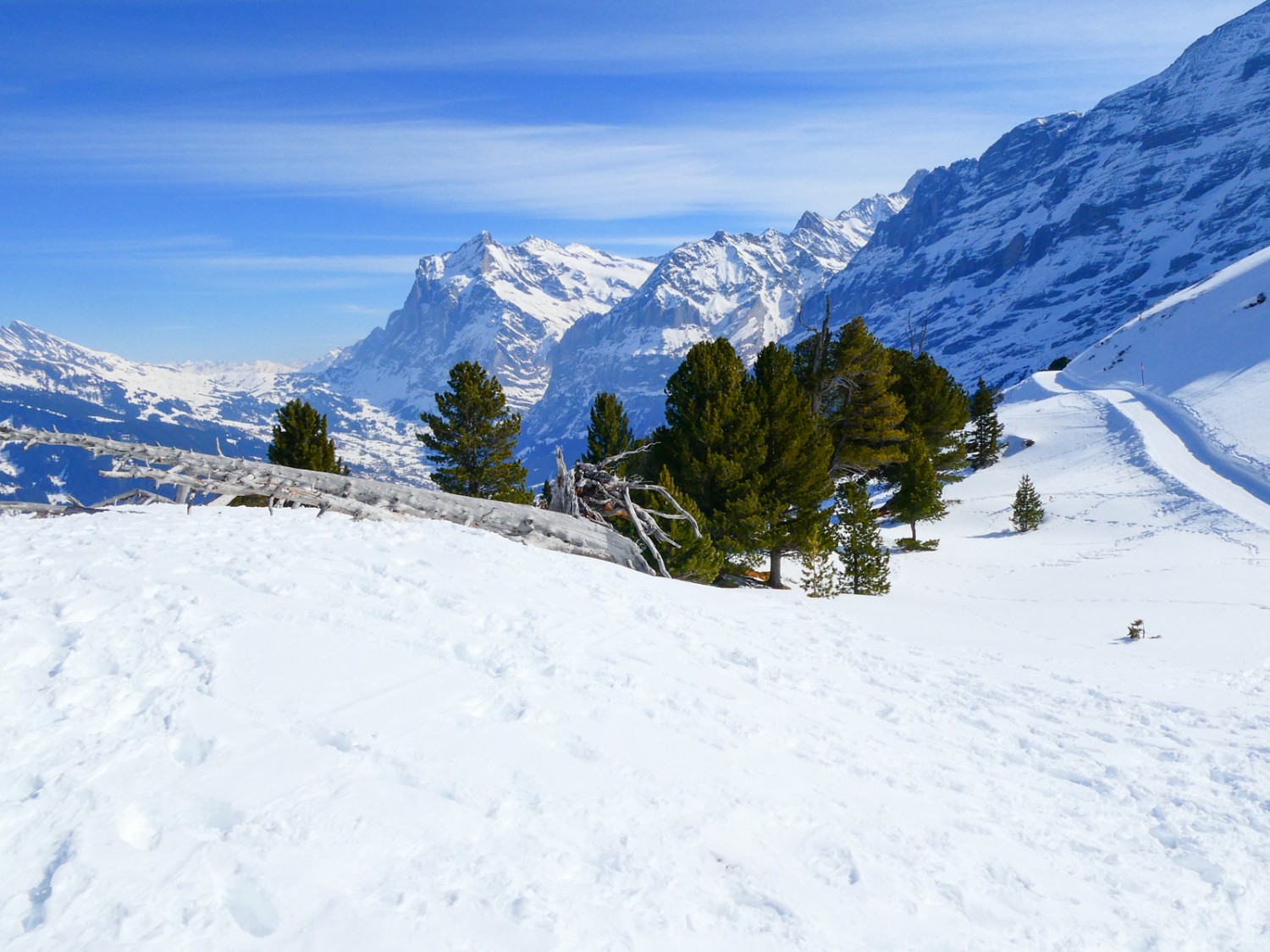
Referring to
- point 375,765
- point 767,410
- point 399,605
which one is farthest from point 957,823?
point 767,410

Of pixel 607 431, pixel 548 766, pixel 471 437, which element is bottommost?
pixel 548 766

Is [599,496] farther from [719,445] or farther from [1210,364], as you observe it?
[1210,364]

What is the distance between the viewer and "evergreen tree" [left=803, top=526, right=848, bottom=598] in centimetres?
2036

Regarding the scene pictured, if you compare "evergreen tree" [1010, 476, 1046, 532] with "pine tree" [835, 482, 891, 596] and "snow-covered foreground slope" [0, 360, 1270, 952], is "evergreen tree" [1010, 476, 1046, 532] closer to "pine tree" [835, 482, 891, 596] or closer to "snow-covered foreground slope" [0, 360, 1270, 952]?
"pine tree" [835, 482, 891, 596]

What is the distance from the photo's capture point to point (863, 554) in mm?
22469

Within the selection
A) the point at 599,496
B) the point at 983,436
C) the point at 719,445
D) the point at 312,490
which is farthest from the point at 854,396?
the point at 312,490

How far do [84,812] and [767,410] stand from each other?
22158 mm

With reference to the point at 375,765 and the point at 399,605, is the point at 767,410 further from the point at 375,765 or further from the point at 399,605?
the point at 375,765

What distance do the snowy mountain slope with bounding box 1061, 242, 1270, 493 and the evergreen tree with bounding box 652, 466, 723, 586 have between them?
32382mm

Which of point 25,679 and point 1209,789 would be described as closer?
point 25,679

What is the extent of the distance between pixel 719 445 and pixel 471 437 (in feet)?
47.8

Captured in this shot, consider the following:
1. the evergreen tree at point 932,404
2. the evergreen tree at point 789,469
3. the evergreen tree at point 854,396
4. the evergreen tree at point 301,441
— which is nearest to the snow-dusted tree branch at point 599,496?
the evergreen tree at point 789,469

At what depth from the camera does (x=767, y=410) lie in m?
24.2

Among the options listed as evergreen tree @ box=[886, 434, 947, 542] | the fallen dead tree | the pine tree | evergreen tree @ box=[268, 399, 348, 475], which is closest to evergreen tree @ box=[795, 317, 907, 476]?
evergreen tree @ box=[886, 434, 947, 542]
